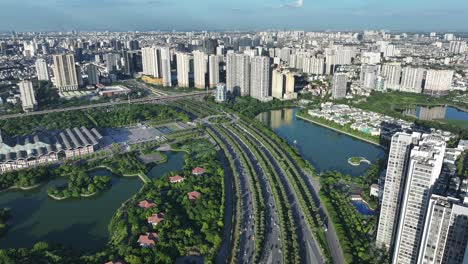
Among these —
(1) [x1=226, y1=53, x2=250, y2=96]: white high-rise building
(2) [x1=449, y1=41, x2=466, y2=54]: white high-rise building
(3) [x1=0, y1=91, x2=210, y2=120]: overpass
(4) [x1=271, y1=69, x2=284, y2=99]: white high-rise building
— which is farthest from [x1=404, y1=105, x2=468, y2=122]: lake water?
(2) [x1=449, y1=41, x2=466, y2=54]: white high-rise building

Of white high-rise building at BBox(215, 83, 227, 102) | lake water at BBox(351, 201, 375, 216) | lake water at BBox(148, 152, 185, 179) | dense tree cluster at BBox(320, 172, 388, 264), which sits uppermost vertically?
white high-rise building at BBox(215, 83, 227, 102)

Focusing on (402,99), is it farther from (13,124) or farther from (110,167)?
(13,124)

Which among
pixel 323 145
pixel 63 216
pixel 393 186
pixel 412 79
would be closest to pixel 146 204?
pixel 63 216

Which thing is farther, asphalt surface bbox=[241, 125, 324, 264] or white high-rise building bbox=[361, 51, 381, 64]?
white high-rise building bbox=[361, 51, 381, 64]

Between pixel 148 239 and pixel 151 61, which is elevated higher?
pixel 151 61

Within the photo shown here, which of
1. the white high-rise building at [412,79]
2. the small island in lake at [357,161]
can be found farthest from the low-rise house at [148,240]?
the white high-rise building at [412,79]

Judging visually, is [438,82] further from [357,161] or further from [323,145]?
[357,161]

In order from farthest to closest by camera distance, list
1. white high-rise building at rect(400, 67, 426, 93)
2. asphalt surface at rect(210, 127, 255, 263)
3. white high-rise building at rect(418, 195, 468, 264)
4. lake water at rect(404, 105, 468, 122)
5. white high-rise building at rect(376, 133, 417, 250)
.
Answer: white high-rise building at rect(400, 67, 426, 93) < lake water at rect(404, 105, 468, 122) < asphalt surface at rect(210, 127, 255, 263) < white high-rise building at rect(376, 133, 417, 250) < white high-rise building at rect(418, 195, 468, 264)

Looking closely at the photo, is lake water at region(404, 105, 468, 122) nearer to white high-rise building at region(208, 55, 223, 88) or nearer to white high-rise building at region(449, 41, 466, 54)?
white high-rise building at region(208, 55, 223, 88)

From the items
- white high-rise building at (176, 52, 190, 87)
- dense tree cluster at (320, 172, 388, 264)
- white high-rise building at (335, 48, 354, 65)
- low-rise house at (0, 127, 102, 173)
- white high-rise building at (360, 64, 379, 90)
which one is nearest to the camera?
dense tree cluster at (320, 172, 388, 264)
